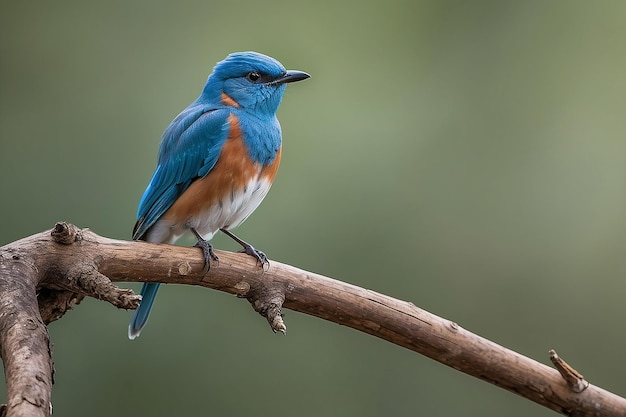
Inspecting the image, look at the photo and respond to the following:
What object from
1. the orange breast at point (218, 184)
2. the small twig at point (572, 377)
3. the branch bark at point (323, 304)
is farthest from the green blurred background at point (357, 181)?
the small twig at point (572, 377)

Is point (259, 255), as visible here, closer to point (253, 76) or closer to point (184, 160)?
point (184, 160)

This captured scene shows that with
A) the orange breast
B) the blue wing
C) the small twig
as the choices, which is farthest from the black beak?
the small twig

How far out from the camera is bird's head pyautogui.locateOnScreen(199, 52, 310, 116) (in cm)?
363

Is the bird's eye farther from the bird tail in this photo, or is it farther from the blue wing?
the bird tail

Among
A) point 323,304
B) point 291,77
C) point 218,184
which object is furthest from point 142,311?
point 291,77

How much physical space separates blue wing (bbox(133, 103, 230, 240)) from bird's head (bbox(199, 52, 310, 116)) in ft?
0.50

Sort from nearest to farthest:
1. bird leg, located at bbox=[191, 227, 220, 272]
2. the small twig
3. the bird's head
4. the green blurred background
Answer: the small twig < bird leg, located at bbox=[191, 227, 220, 272] < the bird's head < the green blurred background

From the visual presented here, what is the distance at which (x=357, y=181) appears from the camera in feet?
15.5

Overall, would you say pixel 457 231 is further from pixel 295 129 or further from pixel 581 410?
pixel 581 410

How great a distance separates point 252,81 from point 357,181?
4.11 feet

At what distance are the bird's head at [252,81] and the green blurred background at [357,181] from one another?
82 cm

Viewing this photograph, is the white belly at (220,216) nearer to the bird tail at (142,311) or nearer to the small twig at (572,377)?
the bird tail at (142,311)

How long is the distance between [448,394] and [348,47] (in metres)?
2.22

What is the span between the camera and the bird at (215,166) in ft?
10.9
